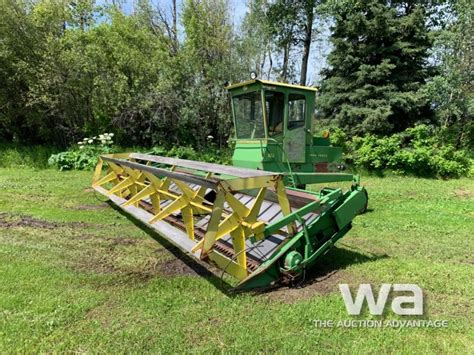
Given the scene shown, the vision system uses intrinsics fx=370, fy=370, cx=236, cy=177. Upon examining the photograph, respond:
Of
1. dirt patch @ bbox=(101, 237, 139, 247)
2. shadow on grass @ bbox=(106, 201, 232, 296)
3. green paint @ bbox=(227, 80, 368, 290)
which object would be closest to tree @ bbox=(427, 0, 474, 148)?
green paint @ bbox=(227, 80, 368, 290)

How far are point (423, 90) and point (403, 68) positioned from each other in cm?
121

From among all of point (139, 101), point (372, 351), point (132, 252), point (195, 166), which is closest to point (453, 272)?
point (372, 351)

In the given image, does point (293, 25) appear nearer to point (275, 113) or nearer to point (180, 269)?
point (275, 113)

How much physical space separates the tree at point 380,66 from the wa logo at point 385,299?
10.3m

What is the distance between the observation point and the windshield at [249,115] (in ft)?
20.7

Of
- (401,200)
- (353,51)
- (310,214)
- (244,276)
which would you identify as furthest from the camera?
(353,51)

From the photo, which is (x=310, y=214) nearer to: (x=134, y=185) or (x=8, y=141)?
(x=134, y=185)

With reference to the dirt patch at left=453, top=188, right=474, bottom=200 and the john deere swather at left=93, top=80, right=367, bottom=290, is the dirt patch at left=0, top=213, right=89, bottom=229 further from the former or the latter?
the dirt patch at left=453, top=188, right=474, bottom=200

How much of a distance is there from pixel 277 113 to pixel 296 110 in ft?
1.29

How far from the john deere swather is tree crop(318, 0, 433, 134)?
25.6ft

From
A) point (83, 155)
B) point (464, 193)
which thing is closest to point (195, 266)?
point (464, 193)

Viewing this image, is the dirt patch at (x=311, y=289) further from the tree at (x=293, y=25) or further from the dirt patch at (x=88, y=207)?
the tree at (x=293, y=25)

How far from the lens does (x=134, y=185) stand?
19.0 feet

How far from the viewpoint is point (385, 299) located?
10.4 ft
